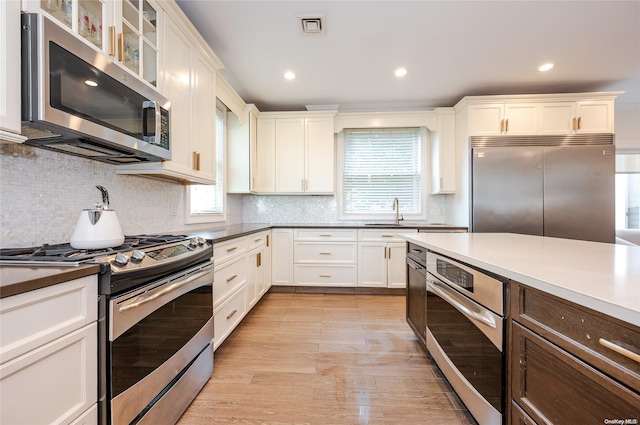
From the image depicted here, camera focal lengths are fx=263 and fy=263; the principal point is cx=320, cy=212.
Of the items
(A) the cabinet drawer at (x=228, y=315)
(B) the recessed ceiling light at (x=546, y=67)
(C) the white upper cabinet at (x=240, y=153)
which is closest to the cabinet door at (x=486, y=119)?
(B) the recessed ceiling light at (x=546, y=67)

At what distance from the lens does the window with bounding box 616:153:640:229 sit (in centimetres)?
384

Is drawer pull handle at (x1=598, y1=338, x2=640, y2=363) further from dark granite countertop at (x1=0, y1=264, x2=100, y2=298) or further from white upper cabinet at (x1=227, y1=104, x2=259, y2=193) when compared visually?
white upper cabinet at (x1=227, y1=104, x2=259, y2=193)

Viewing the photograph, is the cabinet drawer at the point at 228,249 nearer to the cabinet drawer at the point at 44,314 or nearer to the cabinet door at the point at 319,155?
the cabinet drawer at the point at 44,314

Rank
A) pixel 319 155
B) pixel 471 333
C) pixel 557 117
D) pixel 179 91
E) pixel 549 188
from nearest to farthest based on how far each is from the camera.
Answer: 1. pixel 471 333
2. pixel 179 91
3. pixel 549 188
4. pixel 557 117
5. pixel 319 155

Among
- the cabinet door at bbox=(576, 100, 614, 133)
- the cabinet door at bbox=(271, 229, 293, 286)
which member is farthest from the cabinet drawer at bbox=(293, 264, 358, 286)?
the cabinet door at bbox=(576, 100, 614, 133)

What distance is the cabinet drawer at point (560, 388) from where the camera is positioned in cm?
66

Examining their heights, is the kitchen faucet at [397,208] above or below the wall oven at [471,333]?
above

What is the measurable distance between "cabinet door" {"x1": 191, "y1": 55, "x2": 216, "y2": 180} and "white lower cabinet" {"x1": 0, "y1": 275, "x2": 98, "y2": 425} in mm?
1342

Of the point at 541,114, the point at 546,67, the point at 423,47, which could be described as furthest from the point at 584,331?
the point at 541,114

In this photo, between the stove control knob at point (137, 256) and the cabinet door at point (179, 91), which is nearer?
the stove control knob at point (137, 256)

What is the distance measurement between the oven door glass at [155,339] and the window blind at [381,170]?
290 cm

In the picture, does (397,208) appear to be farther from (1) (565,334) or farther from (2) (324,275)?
(1) (565,334)

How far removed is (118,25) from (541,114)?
13.8 ft

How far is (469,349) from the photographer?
1.30m
